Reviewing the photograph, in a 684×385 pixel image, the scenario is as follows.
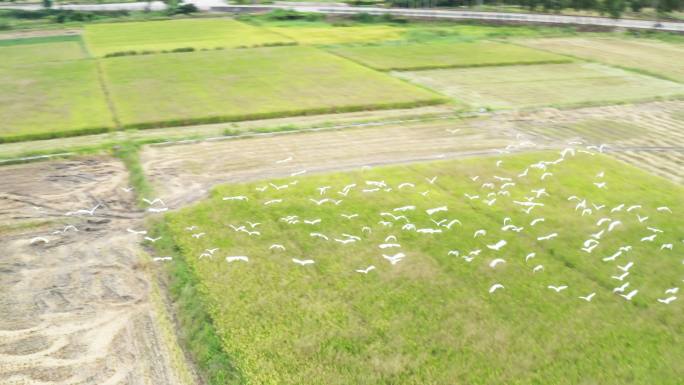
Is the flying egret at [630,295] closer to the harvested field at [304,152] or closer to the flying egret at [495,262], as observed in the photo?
the flying egret at [495,262]

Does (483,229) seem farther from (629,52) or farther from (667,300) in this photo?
(629,52)

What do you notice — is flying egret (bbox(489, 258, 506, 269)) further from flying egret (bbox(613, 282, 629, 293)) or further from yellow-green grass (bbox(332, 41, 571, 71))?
yellow-green grass (bbox(332, 41, 571, 71))

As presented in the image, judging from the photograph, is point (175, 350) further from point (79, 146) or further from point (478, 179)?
point (79, 146)

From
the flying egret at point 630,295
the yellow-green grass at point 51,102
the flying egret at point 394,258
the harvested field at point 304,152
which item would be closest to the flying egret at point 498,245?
the flying egret at point 394,258

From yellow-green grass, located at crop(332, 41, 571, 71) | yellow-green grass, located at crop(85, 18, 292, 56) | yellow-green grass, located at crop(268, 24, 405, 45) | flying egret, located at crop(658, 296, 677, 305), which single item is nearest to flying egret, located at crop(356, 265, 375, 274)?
flying egret, located at crop(658, 296, 677, 305)

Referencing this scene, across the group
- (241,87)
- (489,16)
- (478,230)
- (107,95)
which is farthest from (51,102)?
(489,16)

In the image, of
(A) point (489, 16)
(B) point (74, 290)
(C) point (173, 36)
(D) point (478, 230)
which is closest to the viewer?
(B) point (74, 290)
